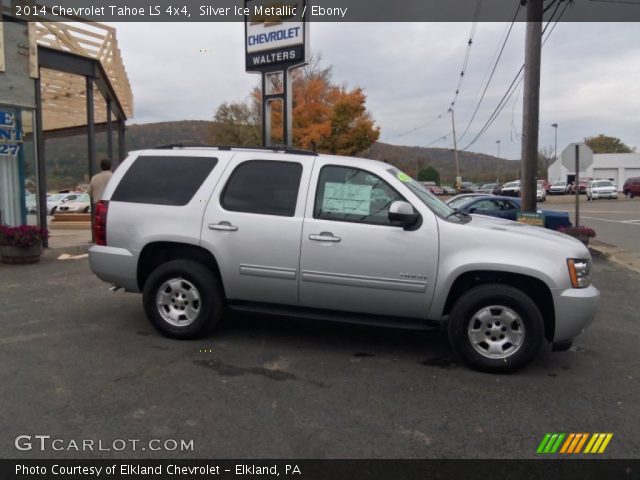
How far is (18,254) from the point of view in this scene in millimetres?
9180

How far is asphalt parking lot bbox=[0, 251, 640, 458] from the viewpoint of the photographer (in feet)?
10.7

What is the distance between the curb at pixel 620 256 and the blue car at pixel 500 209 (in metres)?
1.15

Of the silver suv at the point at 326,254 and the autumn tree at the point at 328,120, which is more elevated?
the autumn tree at the point at 328,120

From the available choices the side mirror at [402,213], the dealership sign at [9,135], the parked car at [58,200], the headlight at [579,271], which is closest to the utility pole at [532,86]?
the headlight at [579,271]

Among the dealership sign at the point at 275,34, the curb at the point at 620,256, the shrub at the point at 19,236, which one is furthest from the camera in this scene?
the curb at the point at 620,256

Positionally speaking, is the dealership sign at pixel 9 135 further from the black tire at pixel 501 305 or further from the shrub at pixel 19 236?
the black tire at pixel 501 305

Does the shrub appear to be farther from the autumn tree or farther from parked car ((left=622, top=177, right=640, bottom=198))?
parked car ((left=622, top=177, right=640, bottom=198))

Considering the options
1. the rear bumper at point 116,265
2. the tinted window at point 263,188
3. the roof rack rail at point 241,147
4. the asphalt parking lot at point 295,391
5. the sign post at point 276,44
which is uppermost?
the sign post at point 276,44

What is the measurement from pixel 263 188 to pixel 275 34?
259 inches

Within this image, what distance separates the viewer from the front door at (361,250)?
14.9 ft

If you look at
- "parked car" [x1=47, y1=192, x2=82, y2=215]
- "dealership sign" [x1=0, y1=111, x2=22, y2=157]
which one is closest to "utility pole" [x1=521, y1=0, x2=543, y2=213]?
"dealership sign" [x1=0, y1=111, x2=22, y2=157]

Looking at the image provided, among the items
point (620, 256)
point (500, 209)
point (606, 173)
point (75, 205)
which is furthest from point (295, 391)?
point (606, 173)

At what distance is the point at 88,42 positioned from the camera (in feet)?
39.5

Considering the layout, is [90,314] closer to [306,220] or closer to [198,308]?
[198,308]
